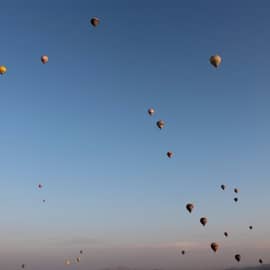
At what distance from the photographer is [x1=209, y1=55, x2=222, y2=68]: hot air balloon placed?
75.6 m

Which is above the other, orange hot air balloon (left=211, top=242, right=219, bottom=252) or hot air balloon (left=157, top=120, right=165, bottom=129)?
hot air balloon (left=157, top=120, right=165, bottom=129)

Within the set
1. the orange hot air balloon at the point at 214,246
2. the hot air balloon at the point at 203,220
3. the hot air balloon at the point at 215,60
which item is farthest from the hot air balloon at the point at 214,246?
the hot air balloon at the point at 215,60

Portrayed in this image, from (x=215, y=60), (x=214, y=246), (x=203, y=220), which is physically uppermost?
(x=215, y=60)

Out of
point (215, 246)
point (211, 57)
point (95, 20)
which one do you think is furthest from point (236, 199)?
point (95, 20)

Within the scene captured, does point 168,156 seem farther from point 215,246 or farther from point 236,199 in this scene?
point 236,199

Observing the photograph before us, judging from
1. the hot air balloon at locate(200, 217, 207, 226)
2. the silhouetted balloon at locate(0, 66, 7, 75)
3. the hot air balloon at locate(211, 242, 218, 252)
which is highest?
the silhouetted balloon at locate(0, 66, 7, 75)

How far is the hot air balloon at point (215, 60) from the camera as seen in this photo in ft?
248

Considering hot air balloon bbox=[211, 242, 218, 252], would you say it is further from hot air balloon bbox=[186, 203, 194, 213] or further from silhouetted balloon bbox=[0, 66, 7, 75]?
silhouetted balloon bbox=[0, 66, 7, 75]

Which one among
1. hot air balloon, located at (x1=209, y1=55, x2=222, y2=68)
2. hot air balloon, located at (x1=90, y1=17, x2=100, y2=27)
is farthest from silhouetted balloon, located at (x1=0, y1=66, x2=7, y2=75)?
hot air balloon, located at (x1=209, y1=55, x2=222, y2=68)

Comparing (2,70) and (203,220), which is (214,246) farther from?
(2,70)

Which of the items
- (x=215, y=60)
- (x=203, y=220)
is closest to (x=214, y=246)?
(x=203, y=220)

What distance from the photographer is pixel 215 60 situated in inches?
2992

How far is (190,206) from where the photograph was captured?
92.7 metres

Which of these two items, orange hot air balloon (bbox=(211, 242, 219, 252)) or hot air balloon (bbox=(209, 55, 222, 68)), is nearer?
hot air balloon (bbox=(209, 55, 222, 68))
